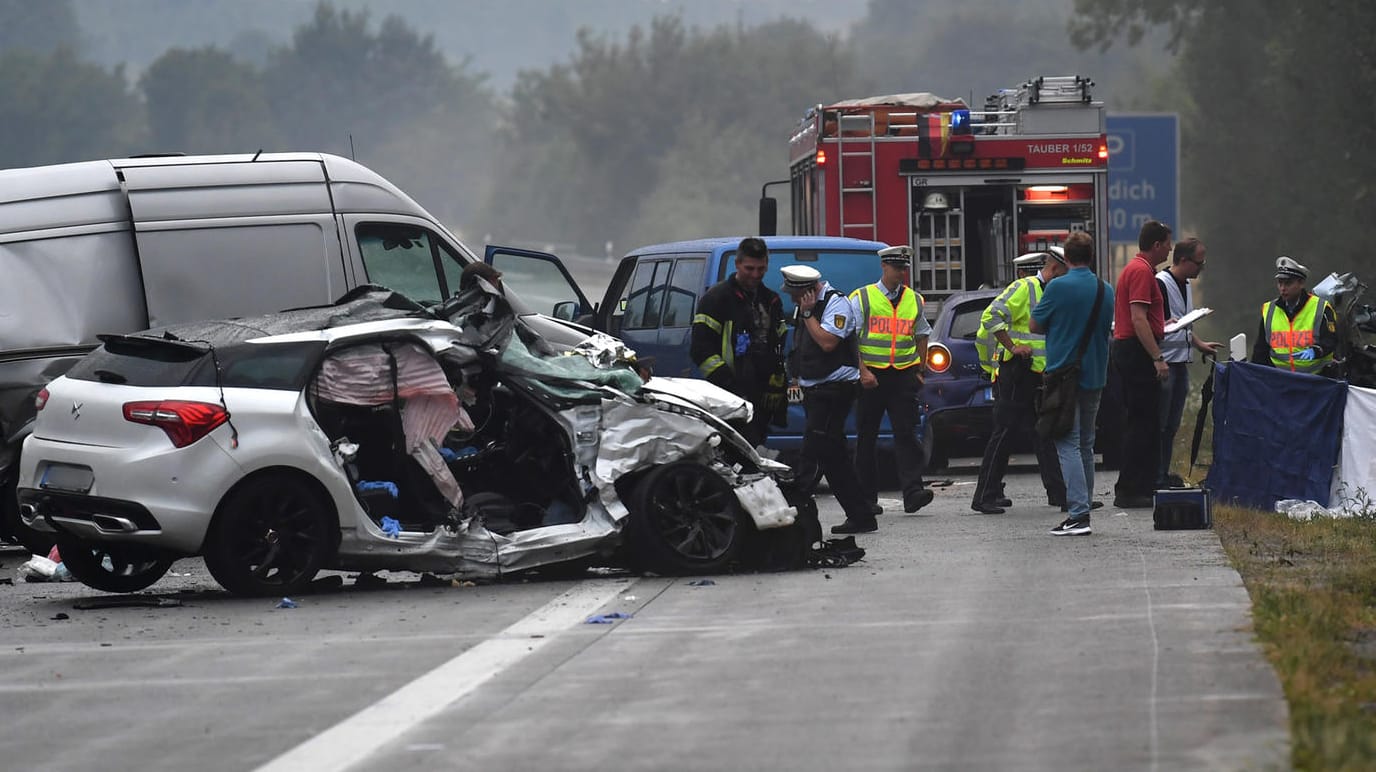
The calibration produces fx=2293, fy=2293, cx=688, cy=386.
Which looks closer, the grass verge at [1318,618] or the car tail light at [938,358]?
the grass verge at [1318,618]

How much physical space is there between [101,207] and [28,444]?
139 inches

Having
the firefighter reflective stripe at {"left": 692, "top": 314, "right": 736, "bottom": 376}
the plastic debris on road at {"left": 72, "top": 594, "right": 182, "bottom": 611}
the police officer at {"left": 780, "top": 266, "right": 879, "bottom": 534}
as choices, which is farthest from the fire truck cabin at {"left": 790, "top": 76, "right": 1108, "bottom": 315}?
the plastic debris on road at {"left": 72, "top": 594, "right": 182, "bottom": 611}

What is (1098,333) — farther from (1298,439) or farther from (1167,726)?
(1167,726)

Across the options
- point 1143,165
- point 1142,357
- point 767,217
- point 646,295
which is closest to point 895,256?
point 1142,357

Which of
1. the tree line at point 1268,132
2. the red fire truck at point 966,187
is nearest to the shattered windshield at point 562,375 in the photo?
the red fire truck at point 966,187

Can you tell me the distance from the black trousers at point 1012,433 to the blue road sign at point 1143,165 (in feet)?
44.8

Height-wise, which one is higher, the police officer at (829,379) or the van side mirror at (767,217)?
the van side mirror at (767,217)

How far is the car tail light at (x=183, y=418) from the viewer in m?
10.7

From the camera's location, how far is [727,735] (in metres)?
7.05

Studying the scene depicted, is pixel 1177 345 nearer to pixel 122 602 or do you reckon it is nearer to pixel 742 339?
pixel 742 339

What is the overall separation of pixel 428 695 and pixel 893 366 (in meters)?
7.43

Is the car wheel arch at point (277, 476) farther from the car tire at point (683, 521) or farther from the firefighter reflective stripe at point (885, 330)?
the firefighter reflective stripe at point (885, 330)

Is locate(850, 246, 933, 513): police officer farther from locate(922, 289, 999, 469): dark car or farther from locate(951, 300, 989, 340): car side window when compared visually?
locate(951, 300, 989, 340): car side window

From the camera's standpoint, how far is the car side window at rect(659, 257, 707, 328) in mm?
16750
